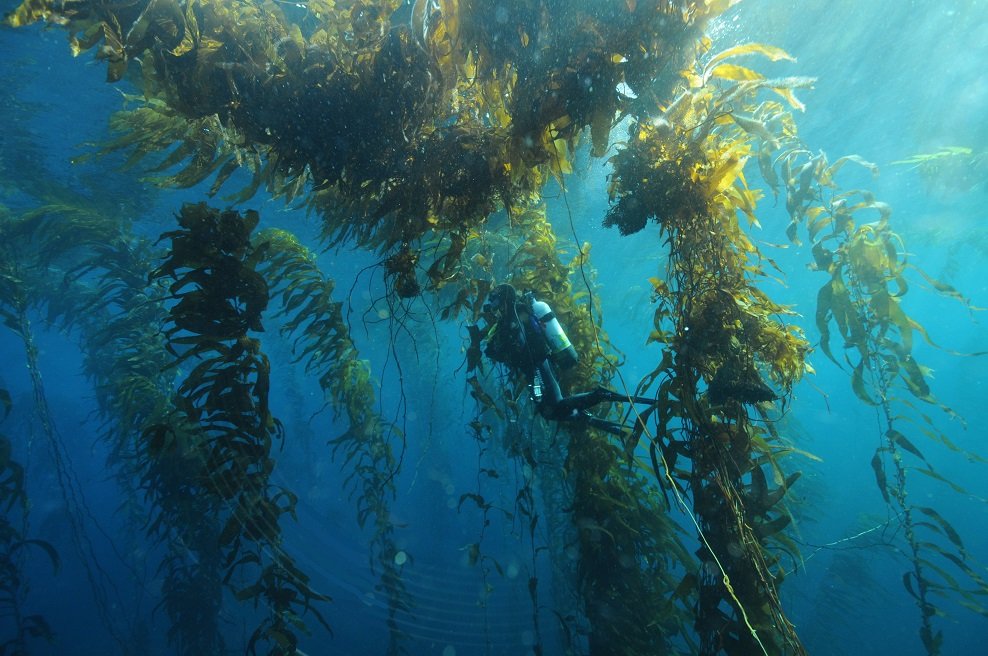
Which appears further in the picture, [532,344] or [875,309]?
[532,344]

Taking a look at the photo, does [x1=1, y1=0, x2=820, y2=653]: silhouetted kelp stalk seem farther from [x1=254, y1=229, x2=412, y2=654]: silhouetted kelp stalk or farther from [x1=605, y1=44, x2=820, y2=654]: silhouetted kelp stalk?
[x1=254, y1=229, x2=412, y2=654]: silhouetted kelp stalk

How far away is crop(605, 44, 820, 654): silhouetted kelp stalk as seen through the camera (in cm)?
220

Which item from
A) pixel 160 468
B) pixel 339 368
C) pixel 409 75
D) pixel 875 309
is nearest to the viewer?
pixel 409 75

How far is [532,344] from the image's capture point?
3475 millimetres

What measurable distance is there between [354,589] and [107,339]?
14900 mm

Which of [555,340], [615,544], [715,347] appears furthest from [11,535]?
[715,347]

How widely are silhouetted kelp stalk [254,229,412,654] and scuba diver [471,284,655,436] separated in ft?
4.41

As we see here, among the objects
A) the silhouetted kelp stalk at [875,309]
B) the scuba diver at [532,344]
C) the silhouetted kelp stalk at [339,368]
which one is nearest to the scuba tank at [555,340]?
the scuba diver at [532,344]

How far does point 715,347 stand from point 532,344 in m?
1.50

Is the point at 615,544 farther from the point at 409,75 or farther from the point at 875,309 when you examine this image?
the point at 409,75

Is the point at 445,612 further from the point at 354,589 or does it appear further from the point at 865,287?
the point at 865,287

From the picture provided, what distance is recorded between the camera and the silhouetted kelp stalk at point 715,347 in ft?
7.22

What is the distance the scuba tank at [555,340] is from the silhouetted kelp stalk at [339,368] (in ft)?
5.57

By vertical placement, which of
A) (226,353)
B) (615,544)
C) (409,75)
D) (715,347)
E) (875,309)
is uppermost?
(409,75)
